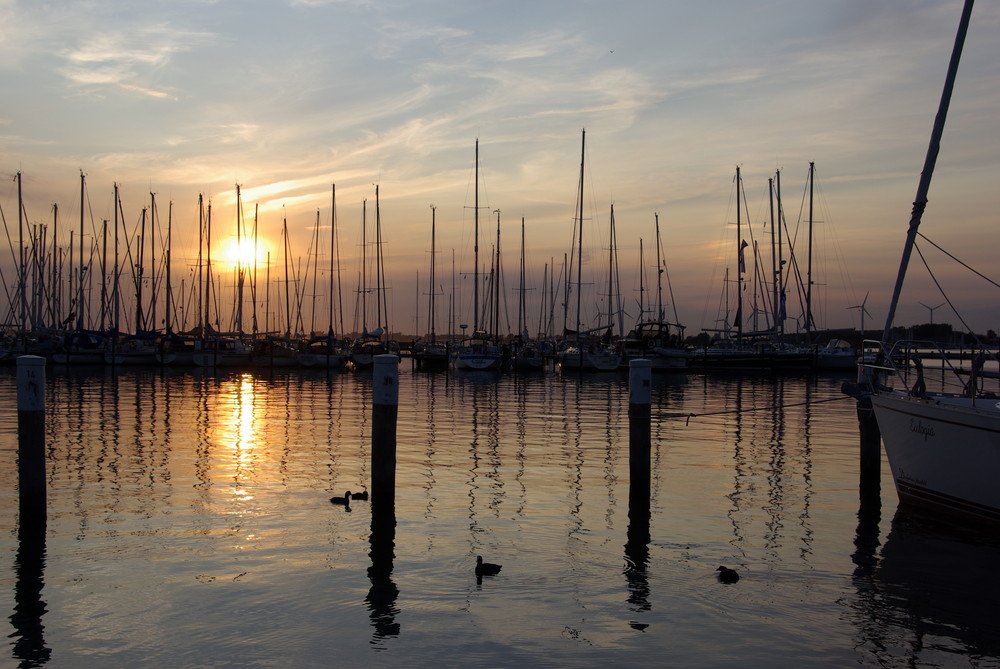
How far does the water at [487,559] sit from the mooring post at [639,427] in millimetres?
603

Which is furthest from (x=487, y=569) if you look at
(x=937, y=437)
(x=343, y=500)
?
(x=937, y=437)

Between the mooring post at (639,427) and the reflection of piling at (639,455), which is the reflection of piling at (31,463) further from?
the mooring post at (639,427)

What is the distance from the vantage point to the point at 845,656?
9453 millimetres

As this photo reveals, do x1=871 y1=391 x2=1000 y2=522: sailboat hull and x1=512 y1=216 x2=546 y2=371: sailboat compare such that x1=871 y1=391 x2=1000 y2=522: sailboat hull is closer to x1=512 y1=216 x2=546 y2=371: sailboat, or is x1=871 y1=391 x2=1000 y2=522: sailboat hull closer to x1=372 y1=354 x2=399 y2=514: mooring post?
x1=372 y1=354 x2=399 y2=514: mooring post

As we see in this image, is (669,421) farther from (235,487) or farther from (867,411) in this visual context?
(235,487)

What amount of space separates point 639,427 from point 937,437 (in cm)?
515

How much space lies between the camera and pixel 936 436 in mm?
15062

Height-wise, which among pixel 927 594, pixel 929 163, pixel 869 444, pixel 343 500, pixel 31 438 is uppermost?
pixel 929 163

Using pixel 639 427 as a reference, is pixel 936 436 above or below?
below

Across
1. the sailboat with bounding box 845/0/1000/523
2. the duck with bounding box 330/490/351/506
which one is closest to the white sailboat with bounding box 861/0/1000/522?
the sailboat with bounding box 845/0/1000/523

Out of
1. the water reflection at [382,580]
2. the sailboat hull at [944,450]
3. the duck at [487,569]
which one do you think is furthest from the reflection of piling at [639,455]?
the sailboat hull at [944,450]

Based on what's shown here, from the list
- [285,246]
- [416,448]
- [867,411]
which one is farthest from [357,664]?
[285,246]

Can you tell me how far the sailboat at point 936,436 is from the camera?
14234 millimetres

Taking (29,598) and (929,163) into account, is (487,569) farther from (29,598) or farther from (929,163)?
(929,163)
